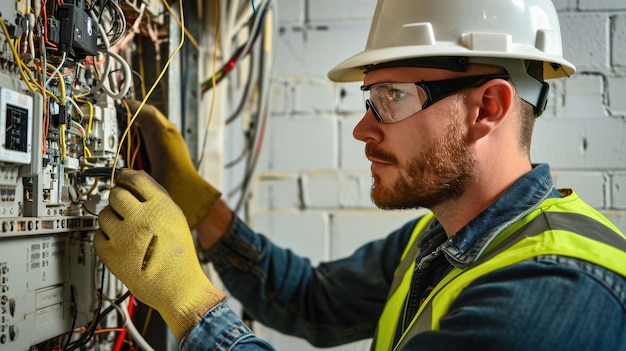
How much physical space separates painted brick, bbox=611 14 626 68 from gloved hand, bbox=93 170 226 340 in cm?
146

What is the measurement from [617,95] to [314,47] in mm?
990

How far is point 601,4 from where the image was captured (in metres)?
1.73

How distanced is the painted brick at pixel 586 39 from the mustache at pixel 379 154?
3.26ft

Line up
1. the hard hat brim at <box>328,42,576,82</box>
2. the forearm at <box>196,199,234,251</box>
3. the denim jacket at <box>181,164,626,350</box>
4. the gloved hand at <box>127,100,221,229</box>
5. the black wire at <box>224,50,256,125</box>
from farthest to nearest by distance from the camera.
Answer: the black wire at <box>224,50,256,125</box>
the forearm at <box>196,199,234,251</box>
the gloved hand at <box>127,100,221,229</box>
the hard hat brim at <box>328,42,576,82</box>
the denim jacket at <box>181,164,626,350</box>

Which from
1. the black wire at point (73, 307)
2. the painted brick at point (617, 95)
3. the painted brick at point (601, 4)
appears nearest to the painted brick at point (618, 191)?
the painted brick at point (617, 95)

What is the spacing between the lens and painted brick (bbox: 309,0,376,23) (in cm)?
190

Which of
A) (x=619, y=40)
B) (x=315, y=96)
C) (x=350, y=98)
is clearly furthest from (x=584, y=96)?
(x=315, y=96)

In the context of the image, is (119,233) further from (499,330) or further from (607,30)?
(607,30)

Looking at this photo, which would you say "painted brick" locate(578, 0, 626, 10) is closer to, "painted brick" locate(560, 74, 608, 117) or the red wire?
"painted brick" locate(560, 74, 608, 117)

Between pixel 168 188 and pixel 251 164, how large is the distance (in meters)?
0.58

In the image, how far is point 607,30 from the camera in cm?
173

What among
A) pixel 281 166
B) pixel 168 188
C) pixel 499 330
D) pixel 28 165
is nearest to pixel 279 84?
pixel 281 166

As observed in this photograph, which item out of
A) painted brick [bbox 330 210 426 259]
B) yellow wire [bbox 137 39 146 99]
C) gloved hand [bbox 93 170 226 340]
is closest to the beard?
gloved hand [bbox 93 170 226 340]

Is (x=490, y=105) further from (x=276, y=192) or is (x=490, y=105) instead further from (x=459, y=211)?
(x=276, y=192)
